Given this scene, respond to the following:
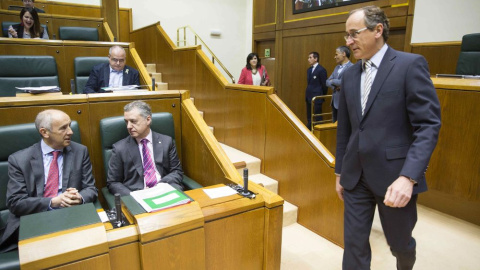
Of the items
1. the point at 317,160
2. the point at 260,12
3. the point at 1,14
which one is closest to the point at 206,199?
the point at 317,160

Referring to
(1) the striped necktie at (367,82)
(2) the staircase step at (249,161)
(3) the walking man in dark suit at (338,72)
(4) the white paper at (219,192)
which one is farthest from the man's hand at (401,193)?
(3) the walking man in dark suit at (338,72)

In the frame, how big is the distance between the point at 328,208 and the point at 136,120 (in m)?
1.40

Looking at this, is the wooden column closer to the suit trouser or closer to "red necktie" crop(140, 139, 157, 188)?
"red necktie" crop(140, 139, 157, 188)

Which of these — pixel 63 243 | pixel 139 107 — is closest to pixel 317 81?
pixel 139 107

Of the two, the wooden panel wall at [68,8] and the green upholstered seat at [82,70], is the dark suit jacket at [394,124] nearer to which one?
the green upholstered seat at [82,70]

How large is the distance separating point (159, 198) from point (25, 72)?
2172mm

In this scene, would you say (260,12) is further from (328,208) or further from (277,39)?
(328,208)

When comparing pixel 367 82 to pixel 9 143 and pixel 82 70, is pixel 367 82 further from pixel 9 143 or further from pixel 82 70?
pixel 82 70

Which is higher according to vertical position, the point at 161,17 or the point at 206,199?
the point at 161,17

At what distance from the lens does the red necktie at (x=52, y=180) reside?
1479mm

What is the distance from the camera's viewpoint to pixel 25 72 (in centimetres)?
262

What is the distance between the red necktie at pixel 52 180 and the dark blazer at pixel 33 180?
0.8 inches

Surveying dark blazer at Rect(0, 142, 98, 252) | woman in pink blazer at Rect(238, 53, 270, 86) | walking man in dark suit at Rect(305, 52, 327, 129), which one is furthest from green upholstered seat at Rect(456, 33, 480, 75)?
dark blazer at Rect(0, 142, 98, 252)

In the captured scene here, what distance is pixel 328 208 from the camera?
225 centimetres
